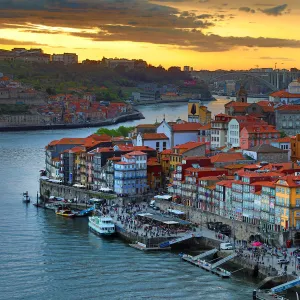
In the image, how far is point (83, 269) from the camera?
24.3 metres

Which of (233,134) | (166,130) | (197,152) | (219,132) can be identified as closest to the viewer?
(197,152)

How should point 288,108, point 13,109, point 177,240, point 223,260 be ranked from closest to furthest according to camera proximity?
point 223,260 < point 177,240 < point 288,108 < point 13,109

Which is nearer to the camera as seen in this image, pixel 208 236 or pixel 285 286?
pixel 285 286

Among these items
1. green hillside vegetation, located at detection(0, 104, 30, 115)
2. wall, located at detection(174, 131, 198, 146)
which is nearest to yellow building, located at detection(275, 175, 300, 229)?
wall, located at detection(174, 131, 198, 146)

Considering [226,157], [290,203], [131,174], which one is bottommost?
[131,174]

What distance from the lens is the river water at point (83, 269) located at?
72.5ft

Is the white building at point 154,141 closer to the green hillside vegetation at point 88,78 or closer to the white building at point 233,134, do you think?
the white building at point 233,134

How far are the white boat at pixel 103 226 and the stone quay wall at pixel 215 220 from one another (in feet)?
7.25

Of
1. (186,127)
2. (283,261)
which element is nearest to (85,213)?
(186,127)

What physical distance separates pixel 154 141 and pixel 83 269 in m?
14.9

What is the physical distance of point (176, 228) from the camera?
27.8m

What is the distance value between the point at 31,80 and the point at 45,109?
1454 inches

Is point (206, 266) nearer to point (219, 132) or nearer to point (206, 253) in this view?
point (206, 253)

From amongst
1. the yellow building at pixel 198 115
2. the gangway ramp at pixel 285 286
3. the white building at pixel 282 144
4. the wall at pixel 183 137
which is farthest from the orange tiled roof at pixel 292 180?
the yellow building at pixel 198 115
